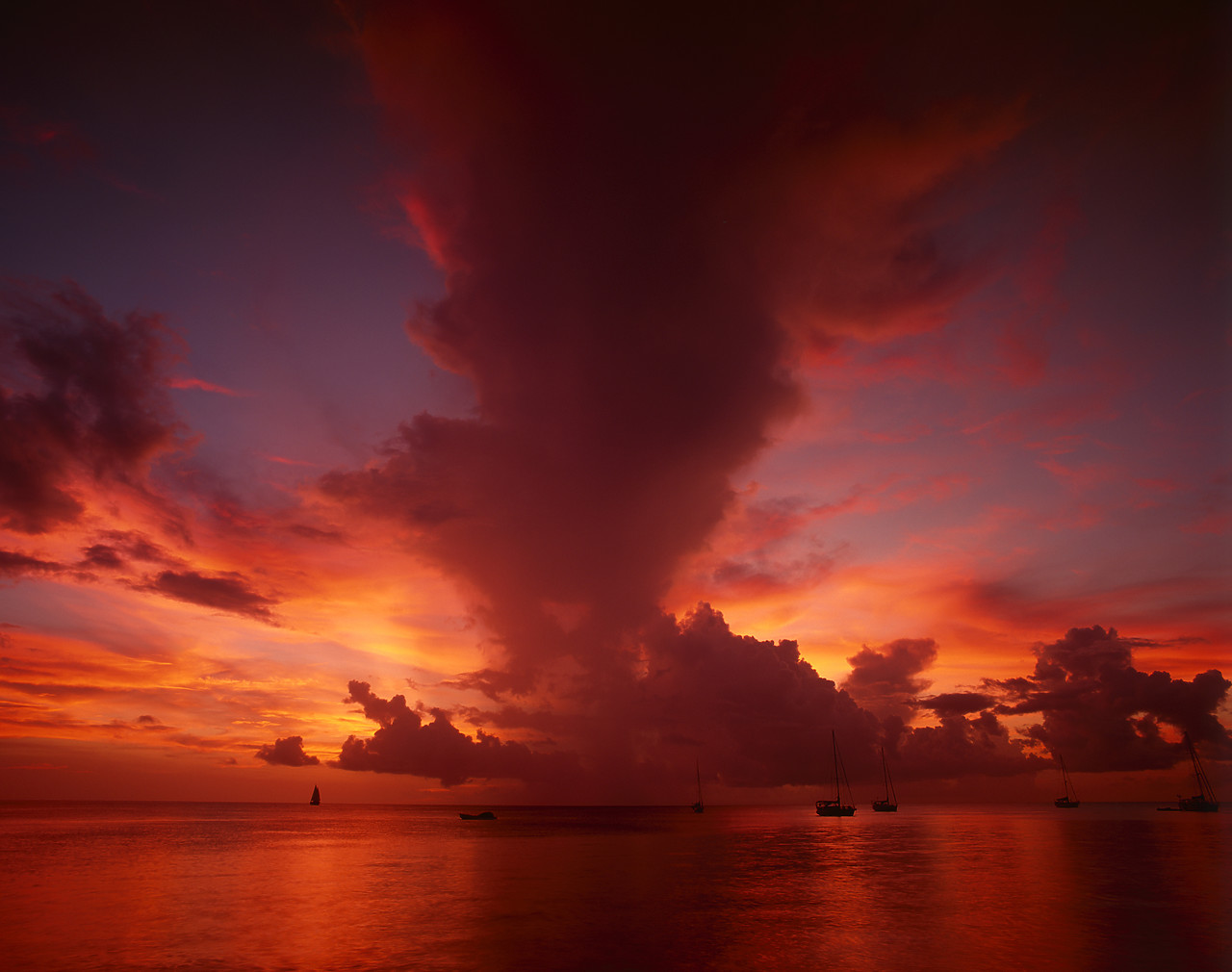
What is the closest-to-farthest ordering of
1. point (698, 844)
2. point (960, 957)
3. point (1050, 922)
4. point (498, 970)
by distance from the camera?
point (498, 970) < point (960, 957) < point (1050, 922) < point (698, 844)

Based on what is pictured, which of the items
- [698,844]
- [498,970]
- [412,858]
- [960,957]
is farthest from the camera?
[698,844]

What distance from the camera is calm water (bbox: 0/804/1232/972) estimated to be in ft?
125

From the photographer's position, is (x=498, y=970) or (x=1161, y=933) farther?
(x=1161, y=933)

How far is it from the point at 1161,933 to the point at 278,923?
2323 inches

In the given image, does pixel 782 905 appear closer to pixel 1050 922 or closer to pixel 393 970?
pixel 1050 922

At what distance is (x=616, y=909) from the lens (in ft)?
170

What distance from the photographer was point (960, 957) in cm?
3778

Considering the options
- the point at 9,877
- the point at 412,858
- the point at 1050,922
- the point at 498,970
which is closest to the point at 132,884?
the point at 9,877

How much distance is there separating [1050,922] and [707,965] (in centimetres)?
2795

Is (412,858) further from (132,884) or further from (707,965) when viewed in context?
(707,965)

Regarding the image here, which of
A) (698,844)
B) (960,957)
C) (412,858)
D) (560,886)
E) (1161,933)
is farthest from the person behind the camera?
(698,844)

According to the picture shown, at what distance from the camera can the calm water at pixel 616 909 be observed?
38.2 metres

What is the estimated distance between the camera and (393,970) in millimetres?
35719

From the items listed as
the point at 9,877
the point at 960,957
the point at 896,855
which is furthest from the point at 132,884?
the point at 896,855
